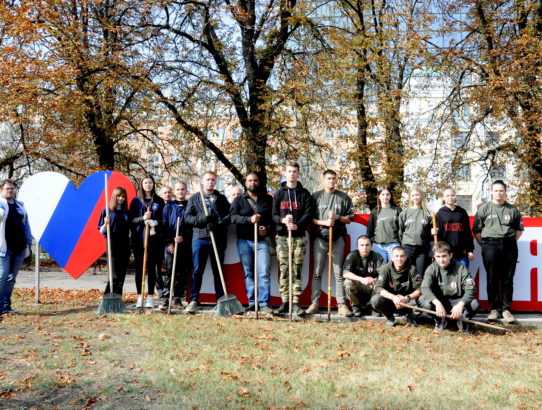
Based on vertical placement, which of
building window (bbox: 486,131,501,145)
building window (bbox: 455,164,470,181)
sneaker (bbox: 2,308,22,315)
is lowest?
sneaker (bbox: 2,308,22,315)

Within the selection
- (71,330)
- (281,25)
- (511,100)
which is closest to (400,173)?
(511,100)

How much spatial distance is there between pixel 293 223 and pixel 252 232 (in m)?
0.65

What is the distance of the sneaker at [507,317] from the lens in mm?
7468

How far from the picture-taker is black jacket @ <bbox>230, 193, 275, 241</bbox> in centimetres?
775

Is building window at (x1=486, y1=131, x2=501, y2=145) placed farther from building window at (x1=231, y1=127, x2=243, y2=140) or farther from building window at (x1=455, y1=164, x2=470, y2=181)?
building window at (x1=231, y1=127, x2=243, y2=140)

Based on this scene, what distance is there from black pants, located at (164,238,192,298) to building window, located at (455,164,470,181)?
36.3ft

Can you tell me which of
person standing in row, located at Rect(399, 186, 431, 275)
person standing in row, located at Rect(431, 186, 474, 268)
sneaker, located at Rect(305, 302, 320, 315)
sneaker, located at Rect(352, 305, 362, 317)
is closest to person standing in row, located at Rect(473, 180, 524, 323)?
person standing in row, located at Rect(431, 186, 474, 268)

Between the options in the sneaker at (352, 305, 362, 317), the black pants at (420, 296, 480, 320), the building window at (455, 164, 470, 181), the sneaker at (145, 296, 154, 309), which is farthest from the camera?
the building window at (455, 164, 470, 181)

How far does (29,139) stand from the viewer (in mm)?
18938

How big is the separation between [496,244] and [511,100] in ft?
27.0

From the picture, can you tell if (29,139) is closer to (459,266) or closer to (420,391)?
(459,266)

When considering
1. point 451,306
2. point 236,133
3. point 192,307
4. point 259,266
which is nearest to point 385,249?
point 451,306

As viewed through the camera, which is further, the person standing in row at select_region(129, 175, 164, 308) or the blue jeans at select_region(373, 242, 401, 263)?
the person standing in row at select_region(129, 175, 164, 308)

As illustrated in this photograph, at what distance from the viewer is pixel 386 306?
706cm
